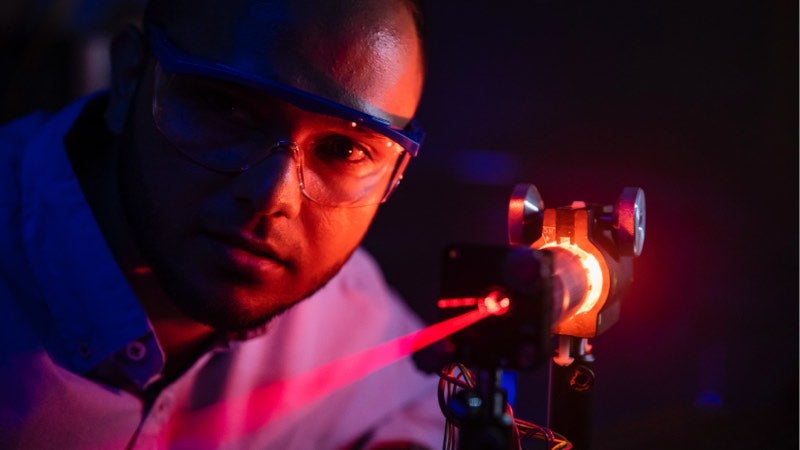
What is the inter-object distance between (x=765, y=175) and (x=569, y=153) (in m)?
0.55

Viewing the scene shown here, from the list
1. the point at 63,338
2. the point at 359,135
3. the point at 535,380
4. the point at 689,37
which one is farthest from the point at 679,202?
the point at 63,338

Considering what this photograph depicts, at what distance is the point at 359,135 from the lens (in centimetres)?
115

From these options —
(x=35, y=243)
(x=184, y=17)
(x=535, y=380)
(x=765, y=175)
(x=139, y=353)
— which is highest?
(x=184, y=17)

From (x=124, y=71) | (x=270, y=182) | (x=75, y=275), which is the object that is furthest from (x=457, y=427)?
(x=124, y=71)

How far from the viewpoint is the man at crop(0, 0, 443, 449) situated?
110 centimetres

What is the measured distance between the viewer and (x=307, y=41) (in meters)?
1.10

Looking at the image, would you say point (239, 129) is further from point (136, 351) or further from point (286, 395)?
point (286, 395)

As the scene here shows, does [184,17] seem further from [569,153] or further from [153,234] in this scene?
[569,153]

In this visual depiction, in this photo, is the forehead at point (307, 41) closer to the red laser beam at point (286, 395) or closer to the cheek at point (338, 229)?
the cheek at point (338, 229)

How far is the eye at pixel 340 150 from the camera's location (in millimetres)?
1167

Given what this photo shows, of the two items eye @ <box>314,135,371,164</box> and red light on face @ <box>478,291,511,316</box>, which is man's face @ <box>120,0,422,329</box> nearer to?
eye @ <box>314,135,371,164</box>

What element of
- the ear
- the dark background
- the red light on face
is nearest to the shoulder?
the ear

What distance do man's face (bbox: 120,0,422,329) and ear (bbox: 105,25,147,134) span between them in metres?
0.07

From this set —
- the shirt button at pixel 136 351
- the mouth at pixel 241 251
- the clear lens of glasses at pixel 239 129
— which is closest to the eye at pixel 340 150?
the clear lens of glasses at pixel 239 129
